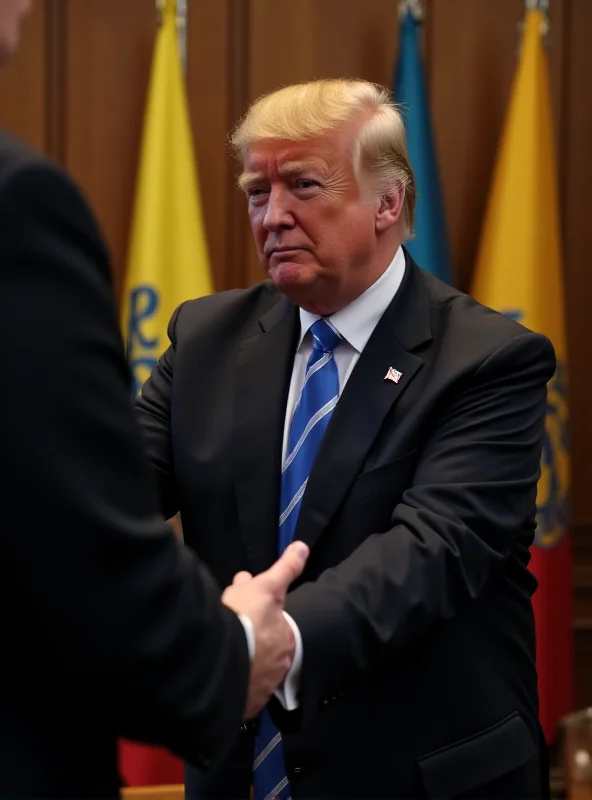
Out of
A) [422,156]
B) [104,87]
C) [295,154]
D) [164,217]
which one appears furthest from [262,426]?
[104,87]

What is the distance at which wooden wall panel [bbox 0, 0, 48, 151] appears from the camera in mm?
4273

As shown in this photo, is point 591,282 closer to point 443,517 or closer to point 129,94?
point 129,94

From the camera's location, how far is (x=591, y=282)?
181 inches

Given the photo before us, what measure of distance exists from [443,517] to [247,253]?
2.61m

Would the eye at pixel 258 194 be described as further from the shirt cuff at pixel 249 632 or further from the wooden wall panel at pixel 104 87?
the wooden wall panel at pixel 104 87

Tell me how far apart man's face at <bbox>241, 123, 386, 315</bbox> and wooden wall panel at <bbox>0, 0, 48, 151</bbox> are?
7.50 ft

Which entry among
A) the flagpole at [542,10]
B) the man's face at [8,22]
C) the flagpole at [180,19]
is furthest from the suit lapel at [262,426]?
the flagpole at [542,10]

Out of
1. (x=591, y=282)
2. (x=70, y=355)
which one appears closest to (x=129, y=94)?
(x=591, y=282)

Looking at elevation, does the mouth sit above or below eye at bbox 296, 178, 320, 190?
below

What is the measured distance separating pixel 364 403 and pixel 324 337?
0.59ft

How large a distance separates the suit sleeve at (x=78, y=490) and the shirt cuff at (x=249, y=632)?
0.22 meters

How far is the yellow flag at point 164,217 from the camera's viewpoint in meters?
4.16

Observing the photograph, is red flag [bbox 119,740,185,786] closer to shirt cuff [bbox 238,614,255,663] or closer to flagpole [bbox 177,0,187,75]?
flagpole [bbox 177,0,187,75]

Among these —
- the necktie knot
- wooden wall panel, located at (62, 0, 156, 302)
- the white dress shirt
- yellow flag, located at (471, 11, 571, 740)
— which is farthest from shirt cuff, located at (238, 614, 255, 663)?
wooden wall panel, located at (62, 0, 156, 302)
